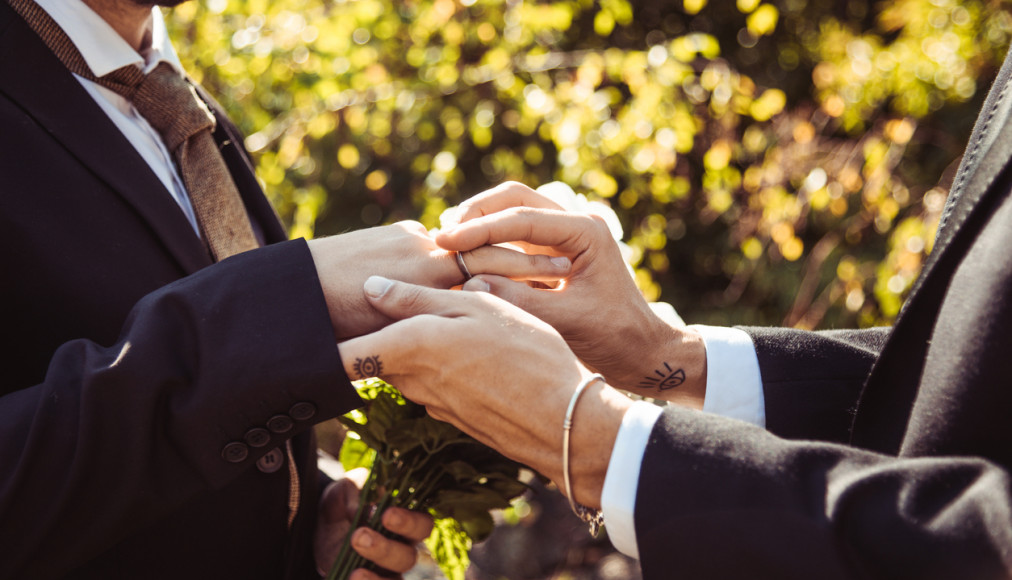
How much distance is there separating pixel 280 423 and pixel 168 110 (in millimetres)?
992

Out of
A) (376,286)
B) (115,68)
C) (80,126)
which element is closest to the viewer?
(376,286)

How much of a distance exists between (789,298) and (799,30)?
9.98 ft

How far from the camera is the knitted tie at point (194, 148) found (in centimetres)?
170

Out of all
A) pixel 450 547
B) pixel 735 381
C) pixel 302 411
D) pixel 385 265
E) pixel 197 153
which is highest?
pixel 197 153

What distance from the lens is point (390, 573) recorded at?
5.69 feet

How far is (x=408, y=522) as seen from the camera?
1.62 m

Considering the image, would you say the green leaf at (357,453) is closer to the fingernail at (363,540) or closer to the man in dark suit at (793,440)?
the fingernail at (363,540)

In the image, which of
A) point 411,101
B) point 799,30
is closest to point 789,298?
point 411,101

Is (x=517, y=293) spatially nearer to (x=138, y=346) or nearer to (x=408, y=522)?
(x=408, y=522)

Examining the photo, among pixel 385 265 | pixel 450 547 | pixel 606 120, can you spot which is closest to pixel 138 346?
pixel 385 265

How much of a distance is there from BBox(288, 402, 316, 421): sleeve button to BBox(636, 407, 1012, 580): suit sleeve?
0.54 meters

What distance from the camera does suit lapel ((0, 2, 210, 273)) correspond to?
140cm

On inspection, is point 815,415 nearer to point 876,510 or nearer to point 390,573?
point 876,510

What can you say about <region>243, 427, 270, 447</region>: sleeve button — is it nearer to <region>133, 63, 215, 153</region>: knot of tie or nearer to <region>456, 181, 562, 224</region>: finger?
<region>456, 181, 562, 224</region>: finger
